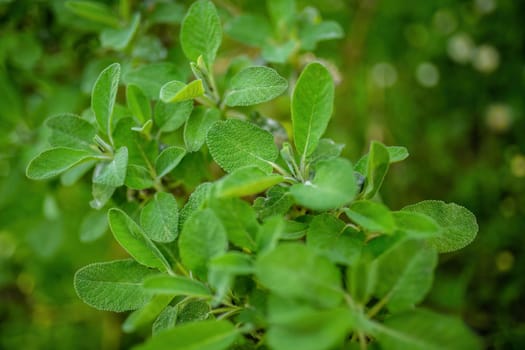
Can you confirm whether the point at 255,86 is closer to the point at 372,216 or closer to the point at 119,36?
the point at 372,216

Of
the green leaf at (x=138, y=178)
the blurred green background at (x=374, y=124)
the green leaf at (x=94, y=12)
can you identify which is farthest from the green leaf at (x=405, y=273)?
the green leaf at (x=94, y=12)

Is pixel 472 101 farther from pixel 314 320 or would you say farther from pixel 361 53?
pixel 314 320

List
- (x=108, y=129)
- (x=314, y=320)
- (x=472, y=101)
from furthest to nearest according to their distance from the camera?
1. (x=472, y=101)
2. (x=108, y=129)
3. (x=314, y=320)

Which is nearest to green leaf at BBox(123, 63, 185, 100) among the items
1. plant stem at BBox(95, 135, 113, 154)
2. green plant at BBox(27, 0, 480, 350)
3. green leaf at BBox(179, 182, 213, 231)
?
green plant at BBox(27, 0, 480, 350)

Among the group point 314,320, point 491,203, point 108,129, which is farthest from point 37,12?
point 491,203

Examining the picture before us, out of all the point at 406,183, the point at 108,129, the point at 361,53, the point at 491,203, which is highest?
the point at 108,129

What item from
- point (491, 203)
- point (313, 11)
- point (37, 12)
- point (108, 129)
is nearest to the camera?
point (108, 129)

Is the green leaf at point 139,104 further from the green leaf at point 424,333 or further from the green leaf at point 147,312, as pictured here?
the green leaf at point 424,333
